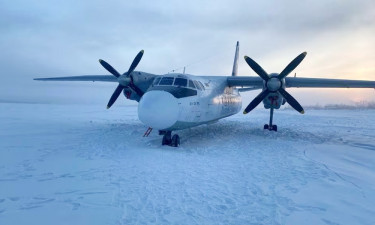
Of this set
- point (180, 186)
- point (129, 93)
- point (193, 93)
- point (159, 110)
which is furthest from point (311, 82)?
point (180, 186)

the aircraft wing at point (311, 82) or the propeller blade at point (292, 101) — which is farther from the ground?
the aircraft wing at point (311, 82)

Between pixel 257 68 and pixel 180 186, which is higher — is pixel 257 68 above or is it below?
above

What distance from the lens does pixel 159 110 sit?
9.76 meters

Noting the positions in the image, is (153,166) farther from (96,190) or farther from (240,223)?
(240,223)

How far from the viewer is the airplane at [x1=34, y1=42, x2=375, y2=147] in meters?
10.1

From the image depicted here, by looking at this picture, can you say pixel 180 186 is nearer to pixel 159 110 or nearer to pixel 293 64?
pixel 159 110

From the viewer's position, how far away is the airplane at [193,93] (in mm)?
10062

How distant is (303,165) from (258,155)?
1776 mm

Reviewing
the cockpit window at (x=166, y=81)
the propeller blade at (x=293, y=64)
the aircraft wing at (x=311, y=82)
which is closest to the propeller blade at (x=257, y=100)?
the propeller blade at (x=293, y=64)

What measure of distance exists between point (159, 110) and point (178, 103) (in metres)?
1.01

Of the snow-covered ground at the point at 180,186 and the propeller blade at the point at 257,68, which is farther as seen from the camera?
the propeller blade at the point at 257,68

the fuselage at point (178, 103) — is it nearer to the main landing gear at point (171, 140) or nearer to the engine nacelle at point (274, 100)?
the main landing gear at point (171, 140)

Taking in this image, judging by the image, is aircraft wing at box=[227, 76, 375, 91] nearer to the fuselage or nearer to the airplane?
the airplane

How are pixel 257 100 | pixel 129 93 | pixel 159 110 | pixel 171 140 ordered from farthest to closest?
pixel 129 93 → pixel 257 100 → pixel 171 140 → pixel 159 110
